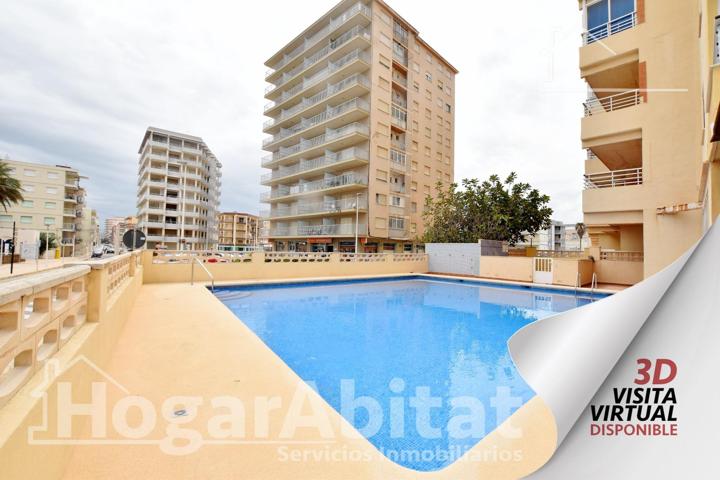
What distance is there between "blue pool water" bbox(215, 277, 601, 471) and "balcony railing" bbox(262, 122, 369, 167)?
753 inches

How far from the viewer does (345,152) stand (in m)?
29.5

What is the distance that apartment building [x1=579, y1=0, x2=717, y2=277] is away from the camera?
1046 cm

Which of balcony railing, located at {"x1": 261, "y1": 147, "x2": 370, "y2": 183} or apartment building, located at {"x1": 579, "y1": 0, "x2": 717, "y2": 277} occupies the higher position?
balcony railing, located at {"x1": 261, "y1": 147, "x2": 370, "y2": 183}

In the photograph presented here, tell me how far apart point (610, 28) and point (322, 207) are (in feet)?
78.5

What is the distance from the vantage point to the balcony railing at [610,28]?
477 inches

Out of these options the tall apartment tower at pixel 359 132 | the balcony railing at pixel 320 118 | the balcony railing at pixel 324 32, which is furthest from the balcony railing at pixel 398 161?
the balcony railing at pixel 324 32

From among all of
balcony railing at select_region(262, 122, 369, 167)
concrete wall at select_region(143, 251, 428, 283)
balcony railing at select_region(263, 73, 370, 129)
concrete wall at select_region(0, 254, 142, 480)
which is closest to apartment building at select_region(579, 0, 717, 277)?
concrete wall at select_region(143, 251, 428, 283)

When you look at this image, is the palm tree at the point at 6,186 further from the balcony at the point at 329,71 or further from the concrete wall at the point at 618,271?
the concrete wall at the point at 618,271

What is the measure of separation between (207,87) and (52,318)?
26.9m

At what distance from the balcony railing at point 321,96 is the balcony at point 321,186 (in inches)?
314

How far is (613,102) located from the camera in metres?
13.0

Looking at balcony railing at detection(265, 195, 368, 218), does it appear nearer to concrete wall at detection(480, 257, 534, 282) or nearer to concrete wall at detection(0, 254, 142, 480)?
concrete wall at detection(480, 257, 534, 282)

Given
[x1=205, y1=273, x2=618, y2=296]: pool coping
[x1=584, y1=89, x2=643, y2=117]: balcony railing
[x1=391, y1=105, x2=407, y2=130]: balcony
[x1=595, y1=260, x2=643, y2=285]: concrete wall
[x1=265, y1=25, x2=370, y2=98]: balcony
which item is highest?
[x1=265, y1=25, x2=370, y2=98]: balcony

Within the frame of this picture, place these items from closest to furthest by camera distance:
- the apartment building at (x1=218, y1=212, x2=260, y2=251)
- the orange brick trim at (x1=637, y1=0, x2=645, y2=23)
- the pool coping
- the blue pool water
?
the blue pool water < the orange brick trim at (x1=637, y1=0, x2=645, y2=23) < the pool coping < the apartment building at (x1=218, y1=212, x2=260, y2=251)
